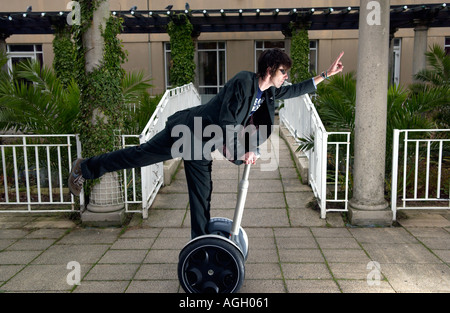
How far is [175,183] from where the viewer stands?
739 centimetres

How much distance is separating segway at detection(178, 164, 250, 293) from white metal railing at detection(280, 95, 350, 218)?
2519mm

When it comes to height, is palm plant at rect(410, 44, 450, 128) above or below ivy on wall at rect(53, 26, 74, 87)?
below

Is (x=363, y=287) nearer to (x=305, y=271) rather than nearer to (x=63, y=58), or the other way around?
(x=305, y=271)

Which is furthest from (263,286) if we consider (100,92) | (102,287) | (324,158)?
(100,92)

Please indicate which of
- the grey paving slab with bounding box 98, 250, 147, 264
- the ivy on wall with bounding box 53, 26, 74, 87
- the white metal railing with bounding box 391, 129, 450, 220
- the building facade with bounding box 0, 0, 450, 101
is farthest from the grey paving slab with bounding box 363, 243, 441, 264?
the building facade with bounding box 0, 0, 450, 101

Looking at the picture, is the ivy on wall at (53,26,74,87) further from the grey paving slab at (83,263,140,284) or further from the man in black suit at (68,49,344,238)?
the man in black suit at (68,49,344,238)

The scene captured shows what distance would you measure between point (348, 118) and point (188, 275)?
13.0 feet

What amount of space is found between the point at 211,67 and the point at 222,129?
753 inches

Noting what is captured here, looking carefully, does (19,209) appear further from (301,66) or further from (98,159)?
(301,66)

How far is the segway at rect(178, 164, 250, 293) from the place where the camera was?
135 inches

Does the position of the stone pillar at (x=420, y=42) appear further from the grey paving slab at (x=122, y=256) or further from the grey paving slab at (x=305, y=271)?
the grey paving slab at (x=122, y=256)

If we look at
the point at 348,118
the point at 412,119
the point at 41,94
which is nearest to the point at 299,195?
the point at 348,118
